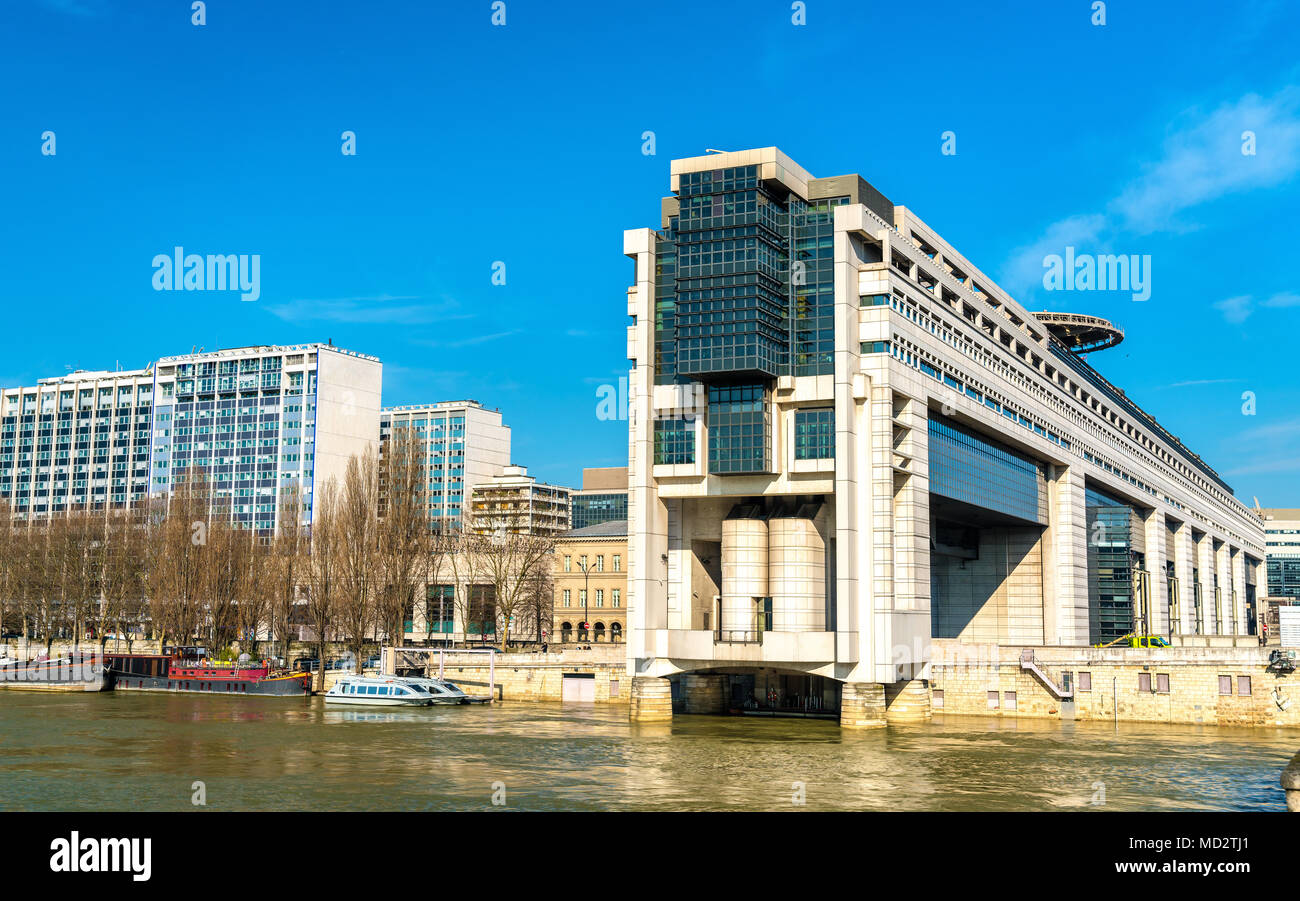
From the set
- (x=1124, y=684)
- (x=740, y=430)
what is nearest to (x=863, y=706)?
(x=1124, y=684)

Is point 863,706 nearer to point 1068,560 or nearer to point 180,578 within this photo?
point 1068,560

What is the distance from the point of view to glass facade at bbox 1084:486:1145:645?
378 feet

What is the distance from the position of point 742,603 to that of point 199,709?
38.1 m

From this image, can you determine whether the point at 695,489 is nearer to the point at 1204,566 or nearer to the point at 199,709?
the point at 199,709

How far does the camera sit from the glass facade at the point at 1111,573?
11531cm

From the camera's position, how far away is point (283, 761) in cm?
5188

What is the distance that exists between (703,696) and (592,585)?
55084 millimetres

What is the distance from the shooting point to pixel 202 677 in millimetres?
99125

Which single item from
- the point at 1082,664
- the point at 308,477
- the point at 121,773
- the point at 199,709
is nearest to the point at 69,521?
the point at 308,477

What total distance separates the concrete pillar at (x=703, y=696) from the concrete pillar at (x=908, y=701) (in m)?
13.6

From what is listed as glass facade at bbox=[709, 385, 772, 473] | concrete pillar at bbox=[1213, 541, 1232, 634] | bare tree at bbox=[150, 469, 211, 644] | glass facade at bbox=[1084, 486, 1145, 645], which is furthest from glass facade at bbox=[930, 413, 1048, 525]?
concrete pillar at bbox=[1213, 541, 1232, 634]

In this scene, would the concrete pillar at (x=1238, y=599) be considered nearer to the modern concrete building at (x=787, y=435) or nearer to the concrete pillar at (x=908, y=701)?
the modern concrete building at (x=787, y=435)

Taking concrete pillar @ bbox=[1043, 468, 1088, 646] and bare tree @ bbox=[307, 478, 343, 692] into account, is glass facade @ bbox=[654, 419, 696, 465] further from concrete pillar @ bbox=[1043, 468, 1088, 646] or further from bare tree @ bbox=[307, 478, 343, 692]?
concrete pillar @ bbox=[1043, 468, 1088, 646]
